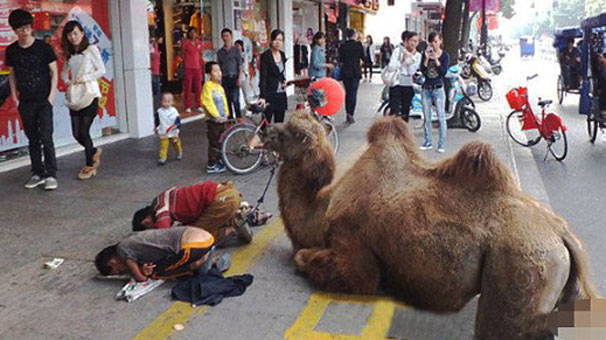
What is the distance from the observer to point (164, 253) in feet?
14.8

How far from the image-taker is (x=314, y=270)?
4473 millimetres

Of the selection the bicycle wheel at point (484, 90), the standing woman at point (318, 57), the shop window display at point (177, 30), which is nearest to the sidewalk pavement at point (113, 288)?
the standing woman at point (318, 57)

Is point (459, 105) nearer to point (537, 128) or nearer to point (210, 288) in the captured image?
point (537, 128)

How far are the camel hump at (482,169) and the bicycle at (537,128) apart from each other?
6873 mm

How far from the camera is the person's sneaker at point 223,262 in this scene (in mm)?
4899

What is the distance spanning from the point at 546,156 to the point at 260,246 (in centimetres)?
633

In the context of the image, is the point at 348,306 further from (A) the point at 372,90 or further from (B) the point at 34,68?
(A) the point at 372,90

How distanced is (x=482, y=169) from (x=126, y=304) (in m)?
2.57

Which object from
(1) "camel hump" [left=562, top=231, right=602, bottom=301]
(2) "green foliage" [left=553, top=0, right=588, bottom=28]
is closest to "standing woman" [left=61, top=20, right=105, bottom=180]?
(1) "camel hump" [left=562, top=231, right=602, bottom=301]

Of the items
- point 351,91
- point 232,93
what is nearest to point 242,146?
point 232,93

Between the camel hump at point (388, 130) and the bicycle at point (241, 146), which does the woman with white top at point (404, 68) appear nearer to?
the bicycle at point (241, 146)

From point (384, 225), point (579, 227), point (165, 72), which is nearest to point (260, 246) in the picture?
point (384, 225)

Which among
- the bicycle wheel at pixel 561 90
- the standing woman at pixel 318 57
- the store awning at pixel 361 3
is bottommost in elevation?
the bicycle wheel at pixel 561 90

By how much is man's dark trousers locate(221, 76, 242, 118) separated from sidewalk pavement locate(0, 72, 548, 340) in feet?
14.5
